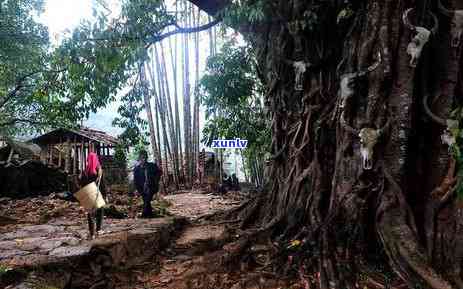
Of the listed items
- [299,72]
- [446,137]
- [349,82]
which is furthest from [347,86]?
[446,137]

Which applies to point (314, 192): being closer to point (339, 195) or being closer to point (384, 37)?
point (339, 195)

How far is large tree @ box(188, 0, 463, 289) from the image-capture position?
12.5 ft

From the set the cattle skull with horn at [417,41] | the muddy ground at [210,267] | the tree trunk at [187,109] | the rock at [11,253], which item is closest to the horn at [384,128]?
the cattle skull with horn at [417,41]

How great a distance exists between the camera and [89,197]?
16.2 feet

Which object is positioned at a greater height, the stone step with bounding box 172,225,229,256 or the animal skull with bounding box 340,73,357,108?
the animal skull with bounding box 340,73,357,108

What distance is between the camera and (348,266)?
154 inches

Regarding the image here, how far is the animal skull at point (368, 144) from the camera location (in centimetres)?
410

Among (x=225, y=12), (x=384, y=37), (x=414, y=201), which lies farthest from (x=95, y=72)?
(x=414, y=201)

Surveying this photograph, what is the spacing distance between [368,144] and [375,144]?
0.08 metres

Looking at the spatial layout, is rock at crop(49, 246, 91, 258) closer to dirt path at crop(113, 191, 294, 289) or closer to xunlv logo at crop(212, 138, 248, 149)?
dirt path at crop(113, 191, 294, 289)

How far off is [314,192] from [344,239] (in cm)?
75

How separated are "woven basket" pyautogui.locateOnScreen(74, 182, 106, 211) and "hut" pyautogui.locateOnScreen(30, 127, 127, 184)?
1406 centimetres

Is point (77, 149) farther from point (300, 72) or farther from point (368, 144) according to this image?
point (368, 144)

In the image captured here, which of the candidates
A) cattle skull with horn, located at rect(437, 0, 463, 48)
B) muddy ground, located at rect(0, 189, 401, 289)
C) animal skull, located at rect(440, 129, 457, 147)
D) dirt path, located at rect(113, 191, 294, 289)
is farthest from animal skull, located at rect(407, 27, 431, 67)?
dirt path, located at rect(113, 191, 294, 289)
